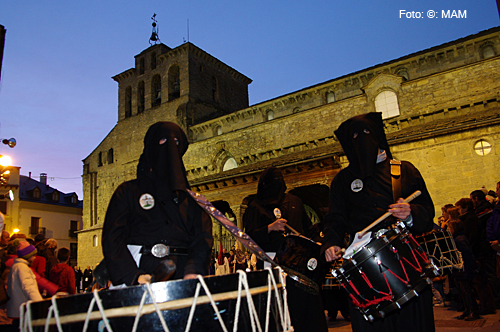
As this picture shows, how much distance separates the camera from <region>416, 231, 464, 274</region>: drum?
3182 millimetres

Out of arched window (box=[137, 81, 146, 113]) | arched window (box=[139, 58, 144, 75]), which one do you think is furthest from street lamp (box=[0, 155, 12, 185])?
arched window (box=[139, 58, 144, 75])

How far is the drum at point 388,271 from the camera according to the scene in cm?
255

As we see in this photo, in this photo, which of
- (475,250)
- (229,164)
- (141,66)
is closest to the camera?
(475,250)

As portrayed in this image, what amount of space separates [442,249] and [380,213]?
0.78 metres

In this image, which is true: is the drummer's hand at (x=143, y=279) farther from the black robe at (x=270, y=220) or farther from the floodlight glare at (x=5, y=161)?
the floodlight glare at (x=5, y=161)

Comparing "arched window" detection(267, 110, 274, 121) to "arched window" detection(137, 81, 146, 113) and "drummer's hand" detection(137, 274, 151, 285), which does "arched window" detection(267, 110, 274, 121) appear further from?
"drummer's hand" detection(137, 274, 151, 285)

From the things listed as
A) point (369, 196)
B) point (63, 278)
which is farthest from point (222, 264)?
point (369, 196)

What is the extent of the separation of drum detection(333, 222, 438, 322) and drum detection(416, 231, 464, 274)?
0.64m

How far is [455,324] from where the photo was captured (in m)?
5.56

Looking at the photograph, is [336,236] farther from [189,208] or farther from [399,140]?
[399,140]

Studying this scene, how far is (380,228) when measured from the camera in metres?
2.95

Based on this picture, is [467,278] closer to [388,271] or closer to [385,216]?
[385,216]

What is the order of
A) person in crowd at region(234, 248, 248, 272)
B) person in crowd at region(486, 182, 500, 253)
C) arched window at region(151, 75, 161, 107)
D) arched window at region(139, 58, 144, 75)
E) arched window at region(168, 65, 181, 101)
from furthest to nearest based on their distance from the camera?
arched window at region(139, 58, 144, 75), arched window at region(151, 75, 161, 107), arched window at region(168, 65, 181, 101), person in crowd at region(234, 248, 248, 272), person in crowd at region(486, 182, 500, 253)

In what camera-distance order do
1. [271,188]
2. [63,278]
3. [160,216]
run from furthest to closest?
[63,278] → [271,188] → [160,216]
